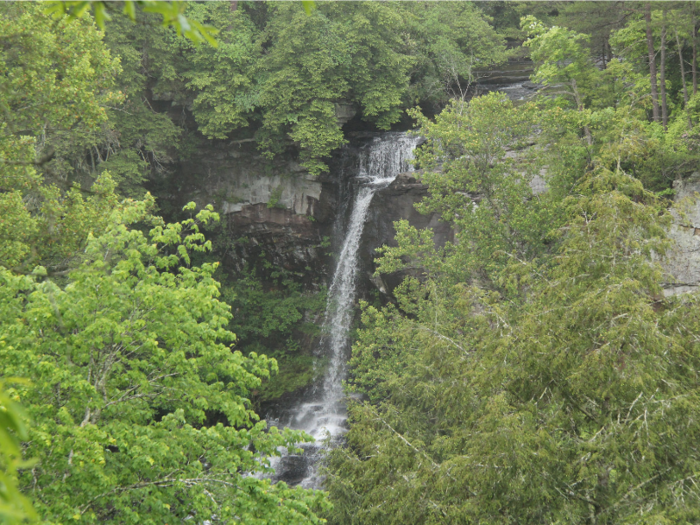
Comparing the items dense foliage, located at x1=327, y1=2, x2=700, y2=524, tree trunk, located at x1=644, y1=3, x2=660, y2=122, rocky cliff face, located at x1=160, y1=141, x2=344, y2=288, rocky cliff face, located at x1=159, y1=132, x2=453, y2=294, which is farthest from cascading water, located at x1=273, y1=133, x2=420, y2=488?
dense foliage, located at x1=327, y1=2, x2=700, y2=524

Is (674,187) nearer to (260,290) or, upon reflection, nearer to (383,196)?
(383,196)

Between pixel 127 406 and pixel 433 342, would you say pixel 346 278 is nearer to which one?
pixel 433 342

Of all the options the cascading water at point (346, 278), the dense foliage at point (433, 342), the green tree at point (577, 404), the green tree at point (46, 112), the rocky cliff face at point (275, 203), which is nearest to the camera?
the green tree at point (577, 404)

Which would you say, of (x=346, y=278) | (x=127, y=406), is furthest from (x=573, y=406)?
(x=346, y=278)

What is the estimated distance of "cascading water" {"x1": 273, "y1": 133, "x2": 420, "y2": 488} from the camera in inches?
704

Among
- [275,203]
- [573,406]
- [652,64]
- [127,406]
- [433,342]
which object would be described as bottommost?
[127,406]

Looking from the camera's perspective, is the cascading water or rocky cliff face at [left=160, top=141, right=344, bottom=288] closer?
the cascading water

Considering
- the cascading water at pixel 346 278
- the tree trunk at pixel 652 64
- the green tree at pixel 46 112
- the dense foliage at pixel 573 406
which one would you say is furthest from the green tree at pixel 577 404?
the cascading water at pixel 346 278

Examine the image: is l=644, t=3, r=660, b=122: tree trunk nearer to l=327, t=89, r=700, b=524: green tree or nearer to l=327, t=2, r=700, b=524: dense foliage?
l=327, t=2, r=700, b=524: dense foliage

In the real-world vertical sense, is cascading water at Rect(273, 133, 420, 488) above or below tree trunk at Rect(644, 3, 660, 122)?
below

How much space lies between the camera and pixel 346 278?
20.0 m

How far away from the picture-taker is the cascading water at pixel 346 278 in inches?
704

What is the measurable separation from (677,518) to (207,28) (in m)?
5.35

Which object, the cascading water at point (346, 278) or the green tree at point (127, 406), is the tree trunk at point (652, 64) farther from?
the green tree at point (127, 406)
